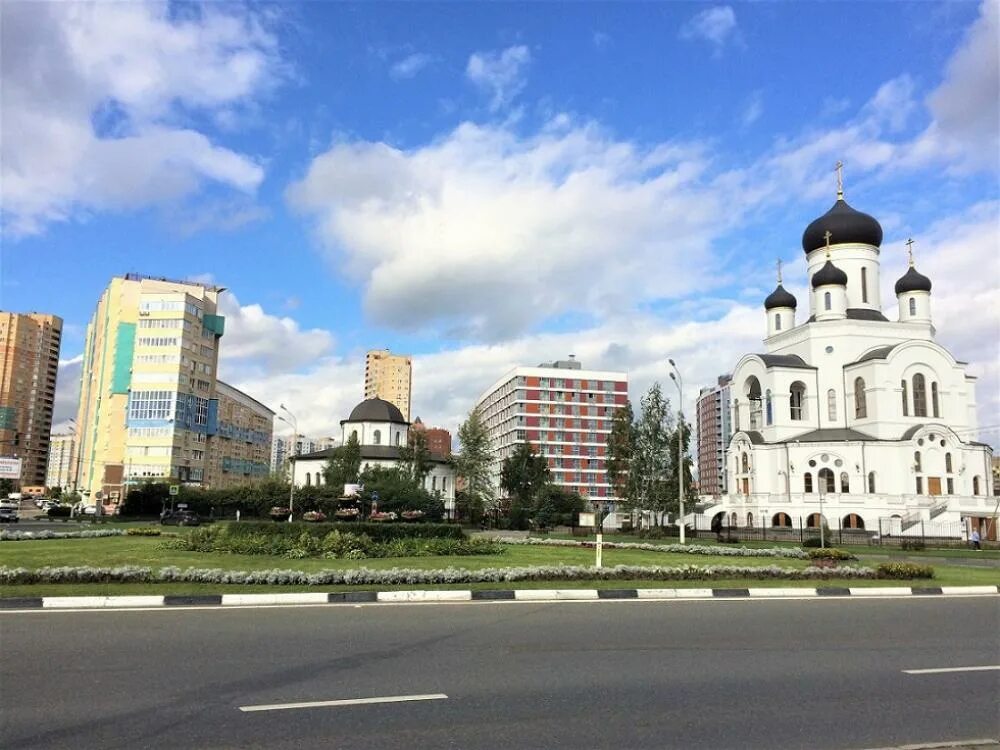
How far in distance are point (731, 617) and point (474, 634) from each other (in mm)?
4573

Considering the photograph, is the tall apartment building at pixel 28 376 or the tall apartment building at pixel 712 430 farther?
the tall apartment building at pixel 712 430

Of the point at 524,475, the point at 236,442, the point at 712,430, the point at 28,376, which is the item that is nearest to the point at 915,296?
the point at 524,475

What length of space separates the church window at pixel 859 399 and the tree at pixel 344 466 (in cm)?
3957

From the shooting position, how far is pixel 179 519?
51.7 metres

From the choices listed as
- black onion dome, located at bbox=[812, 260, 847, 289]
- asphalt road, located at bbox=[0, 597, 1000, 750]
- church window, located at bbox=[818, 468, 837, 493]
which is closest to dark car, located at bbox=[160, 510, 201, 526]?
asphalt road, located at bbox=[0, 597, 1000, 750]

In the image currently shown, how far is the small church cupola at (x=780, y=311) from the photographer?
64562 millimetres

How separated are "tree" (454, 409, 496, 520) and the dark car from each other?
25.9 meters

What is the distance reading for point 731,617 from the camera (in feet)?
38.9

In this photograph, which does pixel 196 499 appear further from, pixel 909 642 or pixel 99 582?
pixel 909 642

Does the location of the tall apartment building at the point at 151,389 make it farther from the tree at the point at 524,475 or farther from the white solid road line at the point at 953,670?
the white solid road line at the point at 953,670

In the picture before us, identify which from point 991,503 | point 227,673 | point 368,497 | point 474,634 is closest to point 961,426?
point 991,503

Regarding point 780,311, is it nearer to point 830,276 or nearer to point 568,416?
point 830,276

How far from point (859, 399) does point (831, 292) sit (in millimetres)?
8895

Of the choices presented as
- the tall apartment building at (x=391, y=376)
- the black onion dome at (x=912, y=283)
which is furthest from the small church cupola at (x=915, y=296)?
the tall apartment building at (x=391, y=376)
